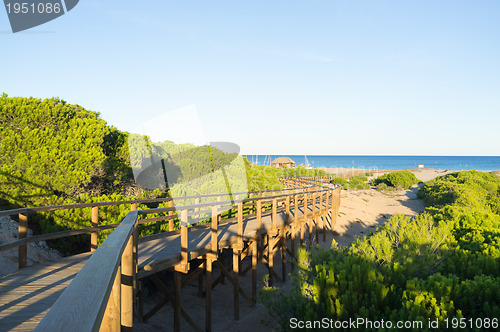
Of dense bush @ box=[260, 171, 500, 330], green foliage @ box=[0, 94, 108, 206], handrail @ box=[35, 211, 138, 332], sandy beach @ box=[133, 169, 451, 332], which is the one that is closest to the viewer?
handrail @ box=[35, 211, 138, 332]

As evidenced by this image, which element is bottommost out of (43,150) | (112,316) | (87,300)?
(112,316)

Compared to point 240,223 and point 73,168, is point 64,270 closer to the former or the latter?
point 240,223

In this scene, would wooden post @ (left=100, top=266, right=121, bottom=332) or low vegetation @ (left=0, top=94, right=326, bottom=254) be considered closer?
wooden post @ (left=100, top=266, right=121, bottom=332)

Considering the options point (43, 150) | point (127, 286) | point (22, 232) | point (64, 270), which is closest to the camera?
point (127, 286)

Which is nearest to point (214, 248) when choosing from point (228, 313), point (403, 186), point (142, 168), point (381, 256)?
A: point (228, 313)

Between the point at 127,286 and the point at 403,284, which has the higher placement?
the point at 127,286

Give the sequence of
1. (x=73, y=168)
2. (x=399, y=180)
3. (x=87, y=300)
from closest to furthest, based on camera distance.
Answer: (x=87, y=300), (x=73, y=168), (x=399, y=180)

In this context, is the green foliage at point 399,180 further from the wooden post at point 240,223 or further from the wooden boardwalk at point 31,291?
the wooden boardwalk at point 31,291

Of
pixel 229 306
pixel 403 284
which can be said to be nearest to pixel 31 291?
pixel 403 284

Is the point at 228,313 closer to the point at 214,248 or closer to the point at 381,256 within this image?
the point at 214,248

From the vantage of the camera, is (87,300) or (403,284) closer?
(87,300)

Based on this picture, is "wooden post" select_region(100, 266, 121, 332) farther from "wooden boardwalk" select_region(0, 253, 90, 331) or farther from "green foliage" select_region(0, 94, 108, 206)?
"green foliage" select_region(0, 94, 108, 206)

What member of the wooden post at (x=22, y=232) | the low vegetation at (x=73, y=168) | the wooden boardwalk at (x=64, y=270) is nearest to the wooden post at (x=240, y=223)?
the wooden boardwalk at (x=64, y=270)

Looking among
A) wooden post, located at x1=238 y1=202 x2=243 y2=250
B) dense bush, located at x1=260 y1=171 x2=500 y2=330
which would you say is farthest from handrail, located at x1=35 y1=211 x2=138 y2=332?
wooden post, located at x1=238 y1=202 x2=243 y2=250
